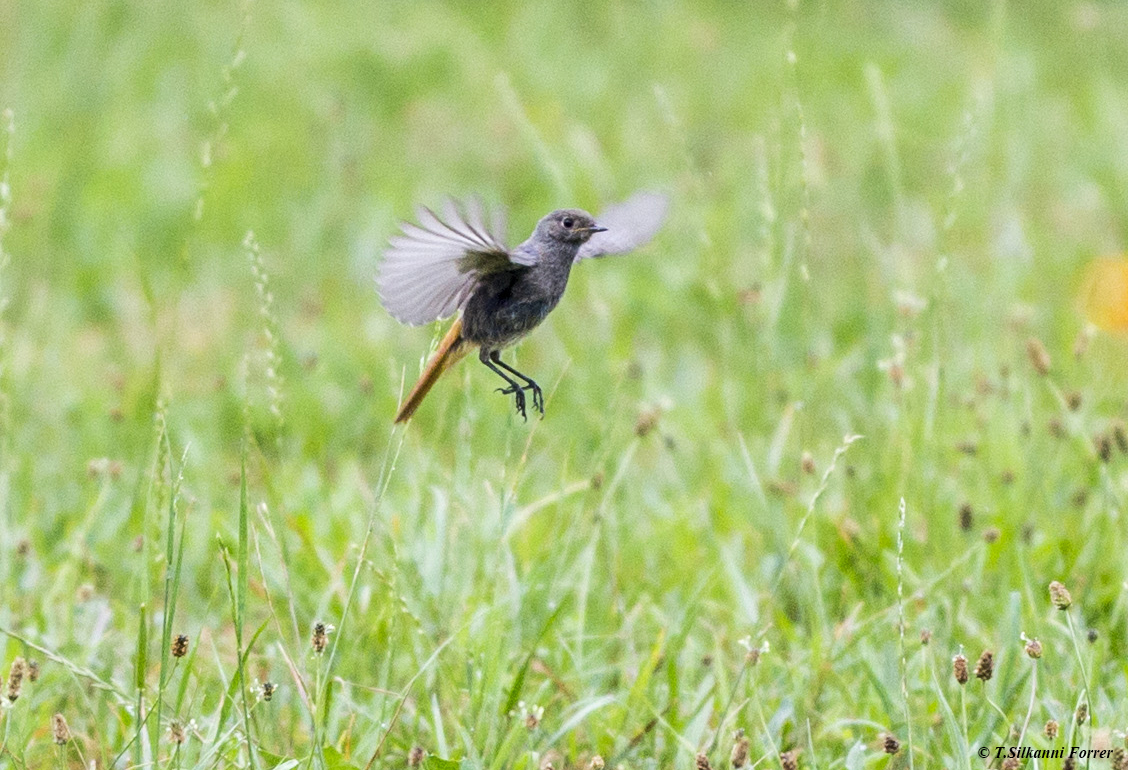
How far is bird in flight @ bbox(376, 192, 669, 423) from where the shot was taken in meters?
2.20

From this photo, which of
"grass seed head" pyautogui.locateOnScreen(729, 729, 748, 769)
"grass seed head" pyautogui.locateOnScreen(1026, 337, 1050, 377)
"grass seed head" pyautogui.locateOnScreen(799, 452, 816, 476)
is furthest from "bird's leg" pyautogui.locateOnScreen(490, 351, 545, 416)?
"grass seed head" pyautogui.locateOnScreen(1026, 337, 1050, 377)

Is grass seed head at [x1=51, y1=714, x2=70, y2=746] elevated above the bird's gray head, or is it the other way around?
the bird's gray head

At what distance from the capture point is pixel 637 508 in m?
4.23

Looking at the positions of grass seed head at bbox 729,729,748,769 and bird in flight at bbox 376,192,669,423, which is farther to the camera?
grass seed head at bbox 729,729,748,769

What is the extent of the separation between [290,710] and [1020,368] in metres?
2.76

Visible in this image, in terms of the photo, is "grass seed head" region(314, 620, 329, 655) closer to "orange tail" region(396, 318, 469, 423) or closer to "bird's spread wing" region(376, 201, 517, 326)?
"orange tail" region(396, 318, 469, 423)

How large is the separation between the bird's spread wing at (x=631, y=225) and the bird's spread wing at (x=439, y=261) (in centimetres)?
26

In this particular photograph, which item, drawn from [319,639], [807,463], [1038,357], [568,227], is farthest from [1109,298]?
[319,639]

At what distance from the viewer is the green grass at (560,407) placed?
292cm

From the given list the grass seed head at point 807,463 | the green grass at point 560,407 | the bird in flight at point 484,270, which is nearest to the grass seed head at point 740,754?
the green grass at point 560,407

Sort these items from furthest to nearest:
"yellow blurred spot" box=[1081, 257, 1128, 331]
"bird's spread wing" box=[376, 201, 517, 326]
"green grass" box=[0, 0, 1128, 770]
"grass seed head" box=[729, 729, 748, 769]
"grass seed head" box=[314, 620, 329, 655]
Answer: "yellow blurred spot" box=[1081, 257, 1128, 331] → "green grass" box=[0, 0, 1128, 770] → "grass seed head" box=[729, 729, 748, 769] → "grass seed head" box=[314, 620, 329, 655] → "bird's spread wing" box=[376, 201, 517, 326]

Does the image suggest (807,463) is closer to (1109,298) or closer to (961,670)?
(961,670)

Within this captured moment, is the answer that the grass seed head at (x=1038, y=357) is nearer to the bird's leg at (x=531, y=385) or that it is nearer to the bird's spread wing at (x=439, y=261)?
the bird's leg at (x=531, y=385)

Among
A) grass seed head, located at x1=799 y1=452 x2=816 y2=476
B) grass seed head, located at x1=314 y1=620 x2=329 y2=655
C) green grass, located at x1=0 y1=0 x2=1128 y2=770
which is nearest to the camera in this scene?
grass seed head, located at x1=314 y1=620 x2=329 y2=655
